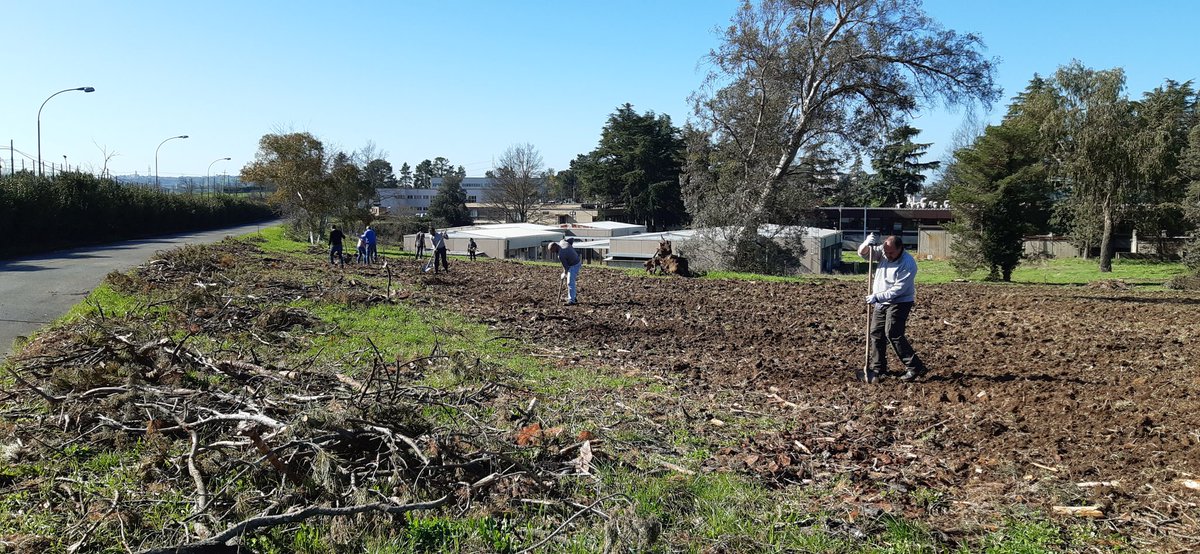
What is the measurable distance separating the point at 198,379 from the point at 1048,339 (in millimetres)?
10116

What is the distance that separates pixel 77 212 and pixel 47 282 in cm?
1998

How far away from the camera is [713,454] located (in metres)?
5.82

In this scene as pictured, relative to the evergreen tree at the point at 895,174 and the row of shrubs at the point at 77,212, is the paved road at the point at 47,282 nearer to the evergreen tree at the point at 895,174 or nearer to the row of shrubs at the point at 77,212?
the row of shrubs at the point at 77,212

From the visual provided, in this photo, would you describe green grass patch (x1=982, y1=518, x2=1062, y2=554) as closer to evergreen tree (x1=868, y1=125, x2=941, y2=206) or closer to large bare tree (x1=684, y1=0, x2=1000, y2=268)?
large bare tree (x1=684, y1=0, x2=1000, y2=268)

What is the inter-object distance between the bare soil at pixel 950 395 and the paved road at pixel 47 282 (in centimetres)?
647

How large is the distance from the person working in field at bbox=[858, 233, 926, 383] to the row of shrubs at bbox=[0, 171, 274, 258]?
2831 cm

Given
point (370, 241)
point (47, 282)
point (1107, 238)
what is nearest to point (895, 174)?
point (1107, 238)

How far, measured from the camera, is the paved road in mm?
11881

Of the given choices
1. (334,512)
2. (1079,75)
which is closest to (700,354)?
(334,512)

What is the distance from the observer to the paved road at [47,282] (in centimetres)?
1188

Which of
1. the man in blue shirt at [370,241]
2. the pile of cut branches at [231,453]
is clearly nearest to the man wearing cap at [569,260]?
the pile of cut branches at [231,453]

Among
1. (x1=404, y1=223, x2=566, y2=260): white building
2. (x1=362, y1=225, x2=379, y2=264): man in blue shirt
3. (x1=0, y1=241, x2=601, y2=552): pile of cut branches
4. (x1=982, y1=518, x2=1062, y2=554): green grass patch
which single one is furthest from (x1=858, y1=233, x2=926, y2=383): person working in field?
(x1=404, y1=223, x2=566, y2=260): white building

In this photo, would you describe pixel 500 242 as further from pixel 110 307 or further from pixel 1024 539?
pixel 1024 539

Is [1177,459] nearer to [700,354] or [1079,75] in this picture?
[700,354]
